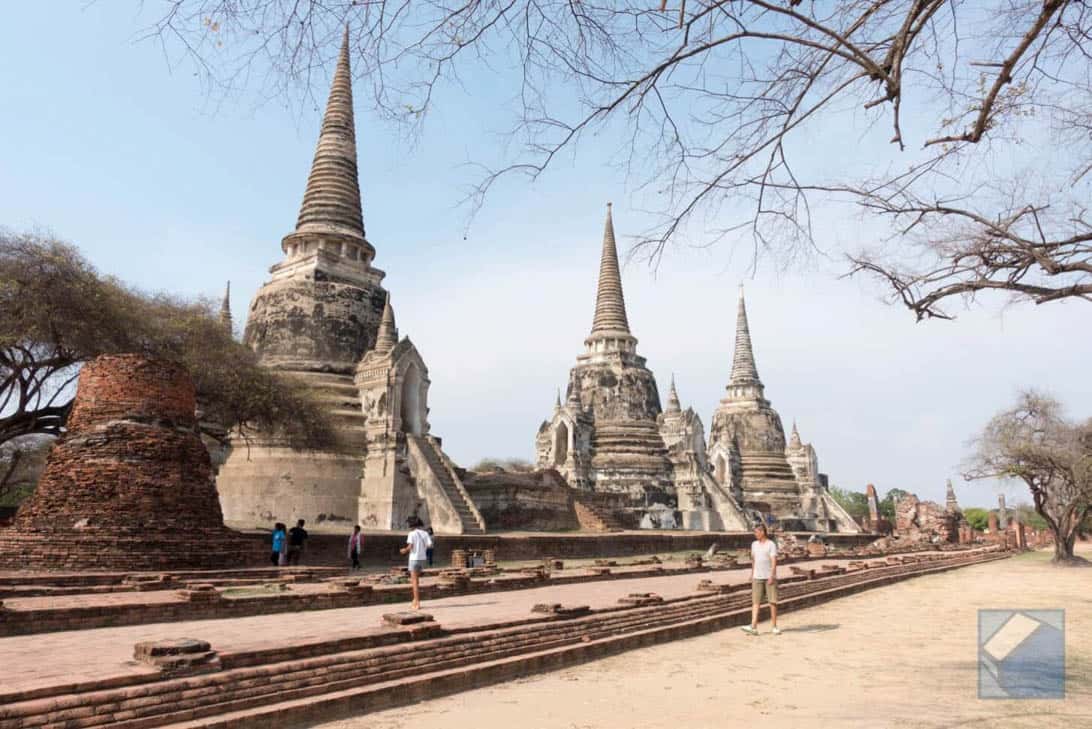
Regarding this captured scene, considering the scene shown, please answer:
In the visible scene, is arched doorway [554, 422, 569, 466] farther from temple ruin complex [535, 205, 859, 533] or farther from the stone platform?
the stone platform

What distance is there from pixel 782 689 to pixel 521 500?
761 inches

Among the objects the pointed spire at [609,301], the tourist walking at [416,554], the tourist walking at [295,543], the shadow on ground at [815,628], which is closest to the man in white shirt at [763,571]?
the shadow on ground at [815,628]

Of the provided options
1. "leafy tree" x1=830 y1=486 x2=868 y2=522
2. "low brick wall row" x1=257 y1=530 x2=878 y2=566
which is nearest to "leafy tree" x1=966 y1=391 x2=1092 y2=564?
"low brick wall row" x1=257 y1=530 x2=878 y2=566

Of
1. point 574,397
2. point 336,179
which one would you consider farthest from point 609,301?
point 336,179

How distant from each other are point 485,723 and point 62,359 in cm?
1451

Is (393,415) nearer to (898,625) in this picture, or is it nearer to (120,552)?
(120,552)

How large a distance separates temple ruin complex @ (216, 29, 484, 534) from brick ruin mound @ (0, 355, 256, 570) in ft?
23.0

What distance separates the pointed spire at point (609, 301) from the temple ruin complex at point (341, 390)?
660 inches

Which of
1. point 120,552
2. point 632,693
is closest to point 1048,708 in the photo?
point 632,693

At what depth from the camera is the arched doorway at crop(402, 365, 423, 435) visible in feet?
77.9

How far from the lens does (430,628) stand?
7223mm

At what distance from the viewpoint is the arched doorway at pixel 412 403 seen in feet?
77.9

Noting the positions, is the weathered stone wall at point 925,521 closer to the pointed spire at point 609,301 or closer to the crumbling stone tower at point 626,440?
the crumbling stone tower at point 626,440

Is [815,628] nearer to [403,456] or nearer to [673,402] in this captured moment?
[403,456]
